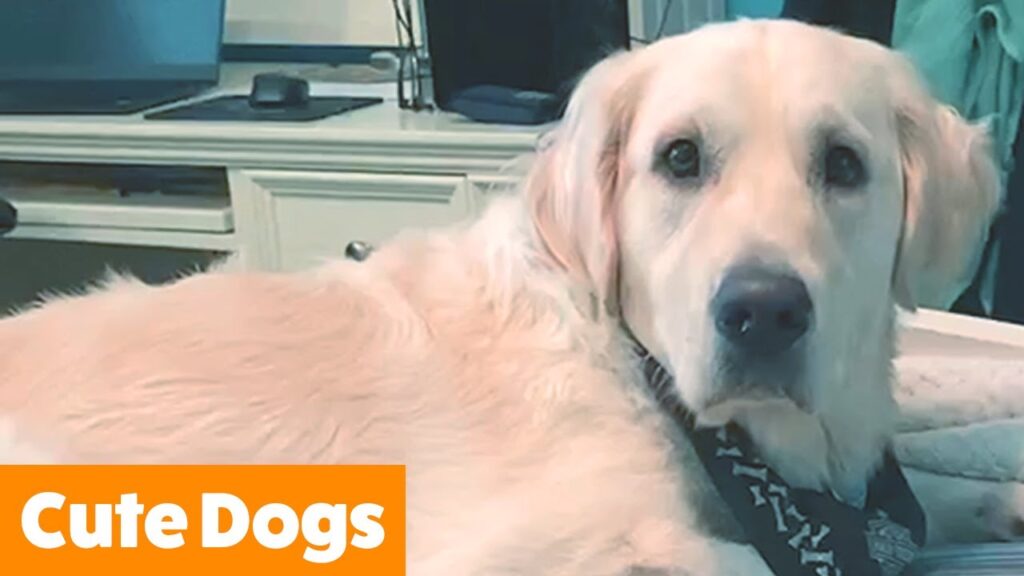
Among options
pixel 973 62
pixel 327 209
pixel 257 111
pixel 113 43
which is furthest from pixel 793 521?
pixel 113 43

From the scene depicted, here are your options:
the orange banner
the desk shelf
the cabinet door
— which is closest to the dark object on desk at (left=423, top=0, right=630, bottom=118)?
the cabinet door

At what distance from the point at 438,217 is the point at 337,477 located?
104 cm

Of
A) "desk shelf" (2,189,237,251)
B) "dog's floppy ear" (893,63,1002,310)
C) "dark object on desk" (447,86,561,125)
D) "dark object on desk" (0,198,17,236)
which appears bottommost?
"desk shelf" (2,189,237,251)

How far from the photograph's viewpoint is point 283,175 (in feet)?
7.03

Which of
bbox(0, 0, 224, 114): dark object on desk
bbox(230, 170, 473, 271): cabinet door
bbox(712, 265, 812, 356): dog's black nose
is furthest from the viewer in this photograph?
Result: bbox(0, 0, 224, 114): dark object on desk

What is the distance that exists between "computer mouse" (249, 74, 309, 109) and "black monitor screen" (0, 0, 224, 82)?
1.03 ft

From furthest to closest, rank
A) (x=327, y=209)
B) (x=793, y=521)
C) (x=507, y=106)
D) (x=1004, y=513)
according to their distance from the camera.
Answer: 1. (x=327, y=209)
2. (x=507, y=106)
3. (x=1004, y=513)
4. (x=793, y=521)

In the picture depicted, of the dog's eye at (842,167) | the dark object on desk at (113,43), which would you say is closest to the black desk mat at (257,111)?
the dark object on desk at (113,43)

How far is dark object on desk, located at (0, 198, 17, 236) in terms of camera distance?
2162 mm

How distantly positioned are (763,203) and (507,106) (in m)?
1.11

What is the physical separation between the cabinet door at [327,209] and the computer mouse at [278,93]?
16 centimetres

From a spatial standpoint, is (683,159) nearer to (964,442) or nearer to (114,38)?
(964,442)

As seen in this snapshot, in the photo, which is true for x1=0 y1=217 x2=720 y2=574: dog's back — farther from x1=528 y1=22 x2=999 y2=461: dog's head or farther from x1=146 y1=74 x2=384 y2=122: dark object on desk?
x1=146 y1=74 x2=384 y2=122: dark object on desk

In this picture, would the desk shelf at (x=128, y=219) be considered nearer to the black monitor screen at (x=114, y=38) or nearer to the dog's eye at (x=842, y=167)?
the black monitor screen at (x=114, y=38)
